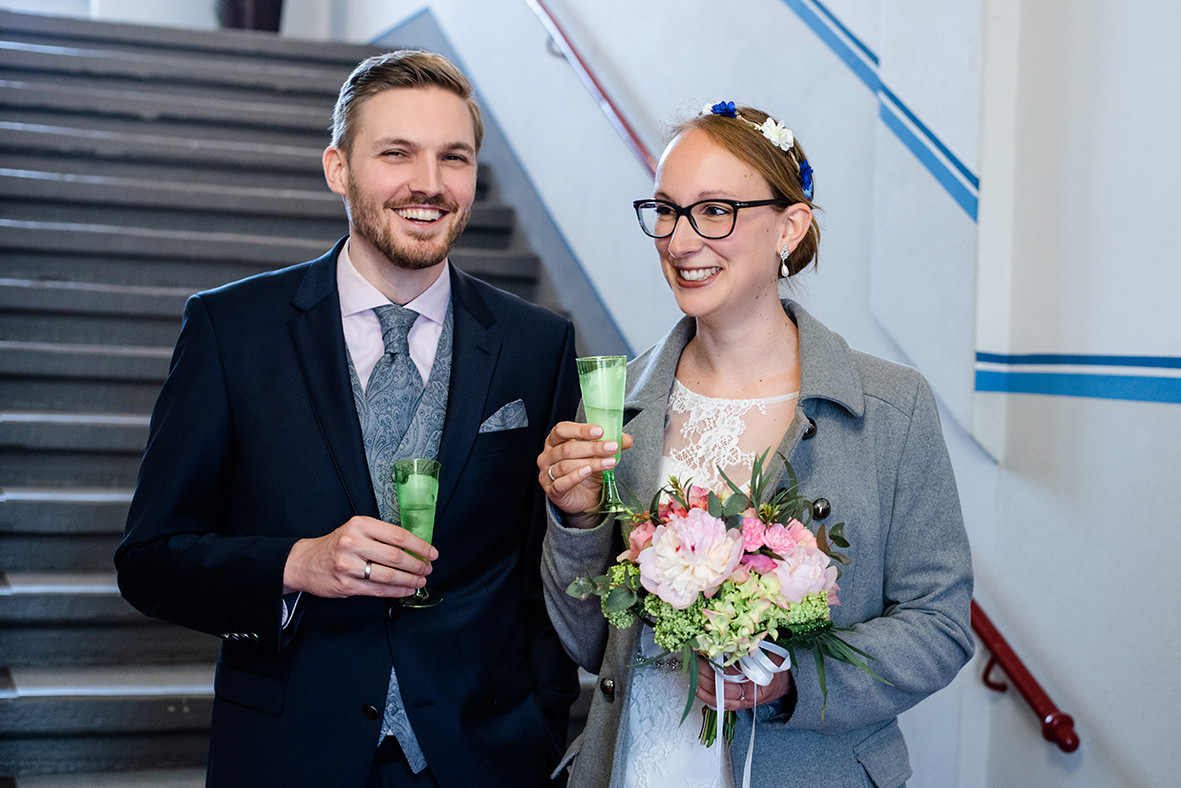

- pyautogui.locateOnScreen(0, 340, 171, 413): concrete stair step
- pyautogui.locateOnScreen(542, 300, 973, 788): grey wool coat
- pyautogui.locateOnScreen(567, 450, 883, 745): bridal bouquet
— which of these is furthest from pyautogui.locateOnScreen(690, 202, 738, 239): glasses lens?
pyautogui.locateOnScreen(0, 340, 171, 413): concrete stair step

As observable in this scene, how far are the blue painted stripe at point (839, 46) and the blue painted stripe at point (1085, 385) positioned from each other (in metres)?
0.87

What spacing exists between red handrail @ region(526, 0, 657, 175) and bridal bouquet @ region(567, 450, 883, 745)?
217 centimetres

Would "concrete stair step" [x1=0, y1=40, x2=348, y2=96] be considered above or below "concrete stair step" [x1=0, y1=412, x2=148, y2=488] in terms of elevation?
above

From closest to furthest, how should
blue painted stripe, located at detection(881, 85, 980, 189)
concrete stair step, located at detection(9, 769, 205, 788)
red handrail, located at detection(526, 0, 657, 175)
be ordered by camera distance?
blue painted stripe, located at detection(881, 85, 980, 189) → concrete stair step, located at detection(9, 769, 205, 788) → red handrail, located at detection(526, 0, 657, 175)

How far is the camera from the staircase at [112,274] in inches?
116

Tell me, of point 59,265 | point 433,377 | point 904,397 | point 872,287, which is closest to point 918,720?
point 872,287

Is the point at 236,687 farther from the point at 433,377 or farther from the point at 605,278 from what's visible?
the point at 605,278

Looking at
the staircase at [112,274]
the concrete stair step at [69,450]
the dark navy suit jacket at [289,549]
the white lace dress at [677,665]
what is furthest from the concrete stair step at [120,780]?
the white lace dress at [677,665]

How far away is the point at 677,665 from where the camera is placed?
1.64m

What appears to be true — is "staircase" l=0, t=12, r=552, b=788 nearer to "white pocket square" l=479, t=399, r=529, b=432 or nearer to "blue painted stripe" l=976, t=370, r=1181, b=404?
"white pocket square" l=479, t=399, r=529, b=432

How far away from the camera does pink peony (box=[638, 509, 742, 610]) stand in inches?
52.6

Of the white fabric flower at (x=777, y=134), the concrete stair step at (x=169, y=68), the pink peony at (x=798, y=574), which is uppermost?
the concrete stair step at (x=169, y=68)

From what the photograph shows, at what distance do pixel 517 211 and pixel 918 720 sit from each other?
2.91 metres

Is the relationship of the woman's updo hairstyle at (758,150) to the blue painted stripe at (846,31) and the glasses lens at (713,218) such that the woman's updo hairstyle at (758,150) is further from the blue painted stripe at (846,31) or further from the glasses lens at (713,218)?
the blue painted stripe at (846,31)
